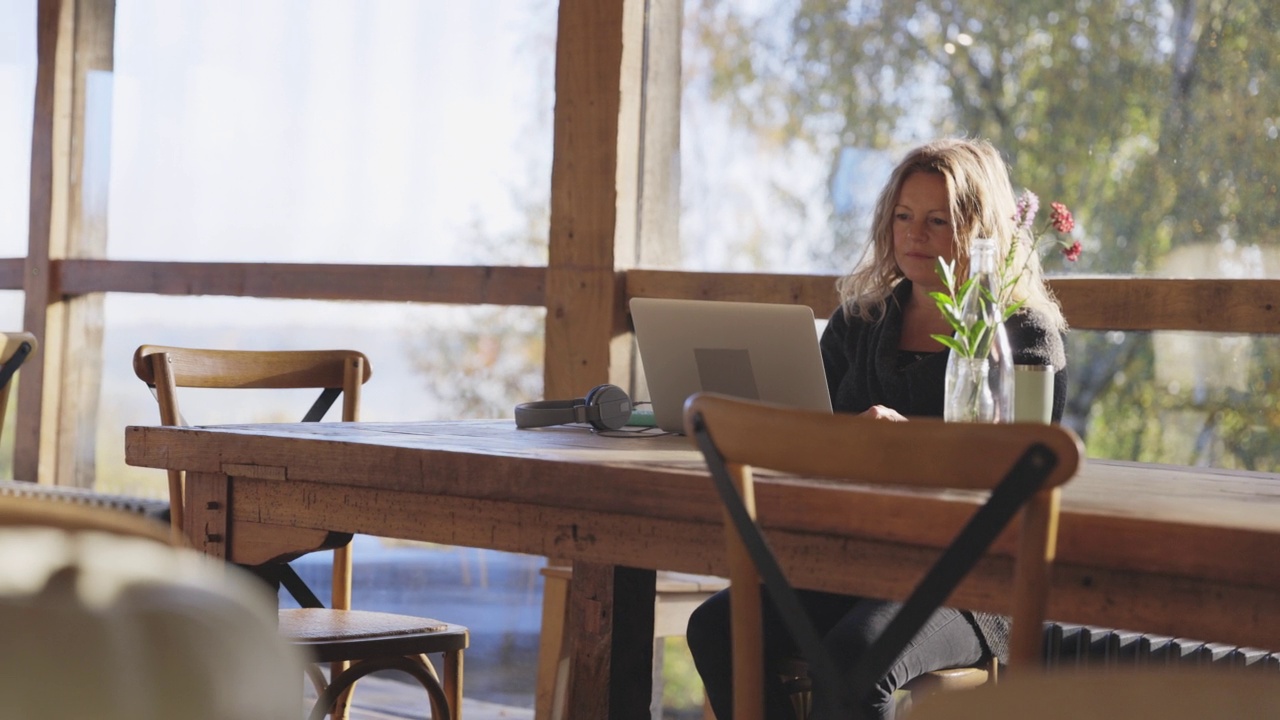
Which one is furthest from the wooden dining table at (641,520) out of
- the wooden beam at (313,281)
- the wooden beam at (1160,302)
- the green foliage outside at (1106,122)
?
the wooden beam at (313,281)

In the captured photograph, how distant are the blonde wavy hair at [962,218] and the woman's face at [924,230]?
1 centimetres

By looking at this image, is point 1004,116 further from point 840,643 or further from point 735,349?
point 840,643

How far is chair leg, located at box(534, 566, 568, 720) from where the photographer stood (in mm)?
3180

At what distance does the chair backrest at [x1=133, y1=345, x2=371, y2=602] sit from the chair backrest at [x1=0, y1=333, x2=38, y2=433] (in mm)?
514

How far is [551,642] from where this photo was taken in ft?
10.6

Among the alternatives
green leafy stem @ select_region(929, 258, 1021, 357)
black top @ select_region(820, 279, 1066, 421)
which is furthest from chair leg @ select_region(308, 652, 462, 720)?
green leafy stem @ select_region(929, 258, 1021, 357)

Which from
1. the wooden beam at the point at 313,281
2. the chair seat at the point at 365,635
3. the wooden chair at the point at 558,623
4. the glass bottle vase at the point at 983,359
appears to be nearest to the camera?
the glass bottle vase at the point at 983,359

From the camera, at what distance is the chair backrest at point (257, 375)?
8.26 ft

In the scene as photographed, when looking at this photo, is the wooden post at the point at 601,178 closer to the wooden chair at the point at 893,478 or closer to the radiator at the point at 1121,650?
the radiator at the point at 1121,650

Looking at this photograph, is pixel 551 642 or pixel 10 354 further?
pixel 551 642

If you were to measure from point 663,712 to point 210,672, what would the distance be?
290 cm

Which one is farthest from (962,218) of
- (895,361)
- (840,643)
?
(840,643)

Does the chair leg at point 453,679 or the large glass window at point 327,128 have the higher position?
the large glass window at point 327,128

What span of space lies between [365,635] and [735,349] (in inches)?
27.1
